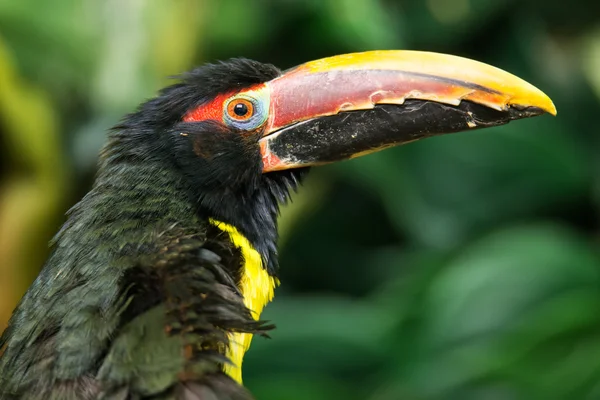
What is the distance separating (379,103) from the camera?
2.23 m

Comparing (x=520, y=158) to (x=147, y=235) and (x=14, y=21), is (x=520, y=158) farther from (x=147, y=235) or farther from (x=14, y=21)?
(x=147, y=235)

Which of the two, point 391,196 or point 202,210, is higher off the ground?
point 391,196

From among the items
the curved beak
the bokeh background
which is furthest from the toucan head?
the bokeh background

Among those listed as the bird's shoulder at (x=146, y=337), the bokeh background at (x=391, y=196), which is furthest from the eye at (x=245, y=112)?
the bokeh background at (x=391, y=196)

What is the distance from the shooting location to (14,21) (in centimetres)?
413

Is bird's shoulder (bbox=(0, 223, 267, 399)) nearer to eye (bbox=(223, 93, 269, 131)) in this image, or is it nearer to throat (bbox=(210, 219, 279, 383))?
throat (bbox=(210, 219, 279, 383))

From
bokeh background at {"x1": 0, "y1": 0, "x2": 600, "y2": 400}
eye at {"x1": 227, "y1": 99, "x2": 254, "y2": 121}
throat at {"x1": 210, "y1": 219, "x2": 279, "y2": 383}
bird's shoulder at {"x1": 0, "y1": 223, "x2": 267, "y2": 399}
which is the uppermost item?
bokeh background at {"x1": 0, "y1": 0, "x2": 600, "y2": 400}

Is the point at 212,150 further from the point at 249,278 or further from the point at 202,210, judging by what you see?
the point at 249,278

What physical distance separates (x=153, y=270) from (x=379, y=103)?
0.72 m

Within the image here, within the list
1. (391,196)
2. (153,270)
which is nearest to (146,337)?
(153,270)

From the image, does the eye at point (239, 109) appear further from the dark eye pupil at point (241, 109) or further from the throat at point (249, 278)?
the throat at point (249, 278)

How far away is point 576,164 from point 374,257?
1.34 metres

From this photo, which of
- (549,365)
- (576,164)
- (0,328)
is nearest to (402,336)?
(549,365)

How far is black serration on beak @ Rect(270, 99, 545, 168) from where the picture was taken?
2217 millimetres
